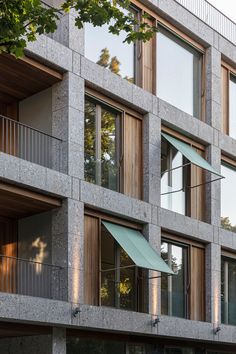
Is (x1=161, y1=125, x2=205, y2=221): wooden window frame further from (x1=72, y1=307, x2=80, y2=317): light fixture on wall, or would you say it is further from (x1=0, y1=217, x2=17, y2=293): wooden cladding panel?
(x1=72, y1=307, x2=80, y2=317): light fixture on wall

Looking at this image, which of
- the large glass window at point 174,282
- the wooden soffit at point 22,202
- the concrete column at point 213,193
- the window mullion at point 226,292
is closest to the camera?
the wooden soffit at point 22,202

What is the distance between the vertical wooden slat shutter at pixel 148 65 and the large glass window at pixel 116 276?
5425 millimetres

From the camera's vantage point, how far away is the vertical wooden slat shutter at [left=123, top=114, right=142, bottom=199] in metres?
24.5

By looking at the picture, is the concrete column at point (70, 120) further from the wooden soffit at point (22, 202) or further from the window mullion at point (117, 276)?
the window mullion at point (117, 276)

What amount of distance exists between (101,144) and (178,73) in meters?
5.54

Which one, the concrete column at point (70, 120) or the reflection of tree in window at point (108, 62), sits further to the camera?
the reflection of tree in window at point (108, 62)

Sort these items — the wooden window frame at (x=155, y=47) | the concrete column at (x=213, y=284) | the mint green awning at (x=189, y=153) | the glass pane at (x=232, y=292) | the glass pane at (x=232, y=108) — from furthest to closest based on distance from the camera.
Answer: the glass pane at (x=232, y=108) < the glass pane at (x=232, y=292) < the concrete column at (x=213, y=284) < the wooden window frame at (x=155, y=47) < the mint green awning at (x=189, y=153)

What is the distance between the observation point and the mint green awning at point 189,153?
25.4m

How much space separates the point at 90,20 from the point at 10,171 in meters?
6.60

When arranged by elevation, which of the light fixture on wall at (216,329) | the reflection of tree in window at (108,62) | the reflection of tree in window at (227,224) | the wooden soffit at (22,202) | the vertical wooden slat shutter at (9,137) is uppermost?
the reflection of tree in window at (108,62)

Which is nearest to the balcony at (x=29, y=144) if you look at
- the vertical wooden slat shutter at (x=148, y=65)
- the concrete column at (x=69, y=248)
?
the concrete column at (x=69, y=248)

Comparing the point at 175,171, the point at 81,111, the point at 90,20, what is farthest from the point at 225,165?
the point at 90,20

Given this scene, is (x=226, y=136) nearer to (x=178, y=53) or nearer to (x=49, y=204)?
(x=178, y=53)

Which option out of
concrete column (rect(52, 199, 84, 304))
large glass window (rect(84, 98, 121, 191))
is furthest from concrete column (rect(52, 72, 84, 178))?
concrete column (rect(52, 199, 84, 304))
